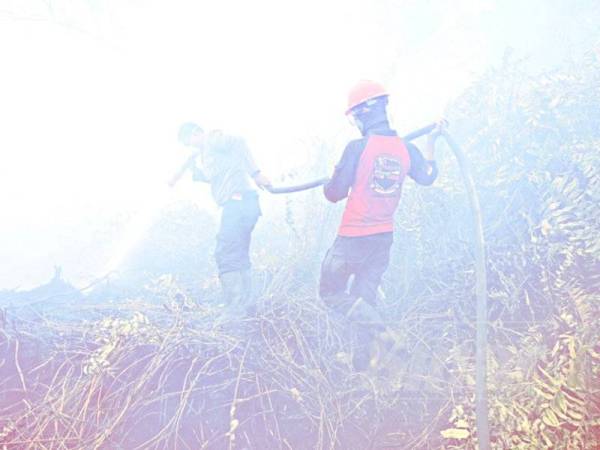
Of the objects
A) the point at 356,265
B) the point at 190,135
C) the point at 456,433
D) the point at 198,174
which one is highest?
the point at 190,135

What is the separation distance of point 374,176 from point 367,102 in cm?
46

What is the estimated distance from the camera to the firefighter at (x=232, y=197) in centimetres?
355

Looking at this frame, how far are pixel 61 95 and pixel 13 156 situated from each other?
10.5ft

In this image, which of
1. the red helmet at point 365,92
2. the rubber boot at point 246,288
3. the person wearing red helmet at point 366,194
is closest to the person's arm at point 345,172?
the person wearing red helmet at point 366,194

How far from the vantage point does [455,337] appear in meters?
3.00

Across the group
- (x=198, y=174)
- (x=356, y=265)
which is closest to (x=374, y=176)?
(x=356, y=265)

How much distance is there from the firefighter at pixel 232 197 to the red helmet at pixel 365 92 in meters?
1.21

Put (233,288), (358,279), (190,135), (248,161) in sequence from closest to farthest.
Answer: (358,279) < (233,288) < (248,161) < (190,135)

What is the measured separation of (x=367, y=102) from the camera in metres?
2.49

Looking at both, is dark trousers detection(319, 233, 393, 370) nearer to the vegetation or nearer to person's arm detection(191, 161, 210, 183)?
the vegetation

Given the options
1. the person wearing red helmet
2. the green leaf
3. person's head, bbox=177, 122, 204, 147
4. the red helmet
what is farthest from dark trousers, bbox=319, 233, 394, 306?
person's head, bbox=177, 122, 204, 147

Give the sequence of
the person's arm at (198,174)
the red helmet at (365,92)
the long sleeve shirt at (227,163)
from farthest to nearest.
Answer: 1. the person's arm at (198,174)
2. the long sleeve shirt at (227,163)
3. the red helmet at (365,92)

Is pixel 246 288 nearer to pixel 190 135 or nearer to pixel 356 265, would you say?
pixel 356 265

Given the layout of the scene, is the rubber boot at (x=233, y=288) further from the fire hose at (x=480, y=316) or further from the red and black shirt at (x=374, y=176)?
the red and black shirt at (x=374, y=176)
